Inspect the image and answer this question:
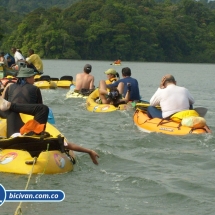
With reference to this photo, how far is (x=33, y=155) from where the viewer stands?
345 inches

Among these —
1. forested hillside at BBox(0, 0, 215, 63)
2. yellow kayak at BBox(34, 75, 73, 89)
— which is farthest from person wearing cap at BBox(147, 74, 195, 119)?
forested hillside at BBox(0, 0, 215, 63)

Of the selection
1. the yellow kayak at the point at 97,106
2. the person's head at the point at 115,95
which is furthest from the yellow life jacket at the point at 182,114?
the person's head at the point at 115,95

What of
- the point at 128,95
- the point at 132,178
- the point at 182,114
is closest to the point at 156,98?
the point at 182,114

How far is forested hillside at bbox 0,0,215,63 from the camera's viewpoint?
95.2 metres

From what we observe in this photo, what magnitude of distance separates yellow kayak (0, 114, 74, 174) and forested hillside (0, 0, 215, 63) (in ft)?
273

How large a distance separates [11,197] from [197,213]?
268 cm

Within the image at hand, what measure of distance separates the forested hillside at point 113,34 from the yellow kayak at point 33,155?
273 feet

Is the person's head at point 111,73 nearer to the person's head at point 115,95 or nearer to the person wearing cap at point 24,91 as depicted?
the person's head at point 115,95

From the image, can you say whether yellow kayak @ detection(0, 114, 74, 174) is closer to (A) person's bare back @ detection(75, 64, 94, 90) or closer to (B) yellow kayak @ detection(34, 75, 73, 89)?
(A) person's bare back @ detection(75, 64, 94, 90)

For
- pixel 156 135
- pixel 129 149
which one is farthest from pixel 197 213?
pixel 156 135

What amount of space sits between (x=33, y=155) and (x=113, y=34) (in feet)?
310

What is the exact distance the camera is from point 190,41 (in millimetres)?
108500

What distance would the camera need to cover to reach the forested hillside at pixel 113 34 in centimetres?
9519

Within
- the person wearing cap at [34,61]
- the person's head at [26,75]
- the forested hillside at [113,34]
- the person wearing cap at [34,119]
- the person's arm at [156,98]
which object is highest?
the person's head at [26,75]
